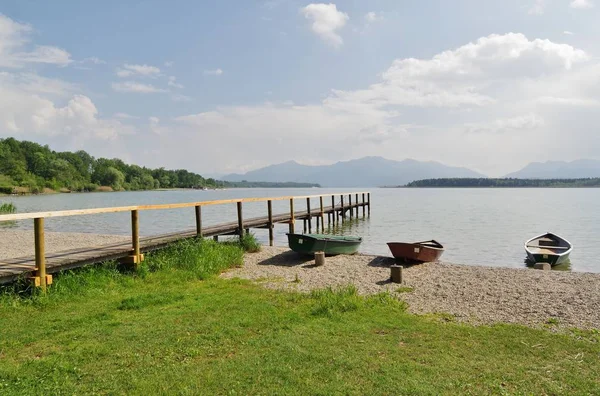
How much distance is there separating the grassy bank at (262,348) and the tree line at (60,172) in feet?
368

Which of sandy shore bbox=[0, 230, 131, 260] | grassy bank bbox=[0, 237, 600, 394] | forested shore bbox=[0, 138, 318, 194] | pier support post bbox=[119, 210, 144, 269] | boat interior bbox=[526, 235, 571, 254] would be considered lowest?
boat interior bbox=[526, 235, 571, 254]

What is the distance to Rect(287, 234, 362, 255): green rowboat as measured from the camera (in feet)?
48.5

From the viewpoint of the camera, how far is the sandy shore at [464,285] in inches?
318

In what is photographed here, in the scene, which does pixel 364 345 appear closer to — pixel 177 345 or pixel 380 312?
pixel 380 312

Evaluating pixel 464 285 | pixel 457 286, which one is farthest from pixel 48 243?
pixel 464 285

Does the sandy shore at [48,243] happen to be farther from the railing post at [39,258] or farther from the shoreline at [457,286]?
the railing post at [39,258]

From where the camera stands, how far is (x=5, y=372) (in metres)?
4.82

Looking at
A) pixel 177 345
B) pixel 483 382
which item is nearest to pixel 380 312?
pixel 483 382

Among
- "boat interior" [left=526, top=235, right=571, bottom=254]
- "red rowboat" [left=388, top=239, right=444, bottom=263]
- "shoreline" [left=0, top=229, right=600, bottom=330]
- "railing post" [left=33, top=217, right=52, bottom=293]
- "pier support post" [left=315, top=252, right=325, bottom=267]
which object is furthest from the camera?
"boat interior" [left=526, top=235, right=571, bottom=254]

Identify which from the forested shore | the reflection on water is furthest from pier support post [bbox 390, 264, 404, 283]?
the forested shore

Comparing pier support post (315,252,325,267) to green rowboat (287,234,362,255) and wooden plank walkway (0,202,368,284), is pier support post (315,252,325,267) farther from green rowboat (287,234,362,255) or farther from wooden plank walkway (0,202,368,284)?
wooden plank walkway (0,202,368,284)

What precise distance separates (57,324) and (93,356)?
6.08 feet

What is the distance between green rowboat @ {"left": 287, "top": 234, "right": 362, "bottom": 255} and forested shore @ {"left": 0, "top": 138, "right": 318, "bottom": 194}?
354 feet

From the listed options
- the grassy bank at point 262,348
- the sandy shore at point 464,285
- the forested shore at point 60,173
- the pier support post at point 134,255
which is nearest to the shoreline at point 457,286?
the sandy shore at point 464,285
